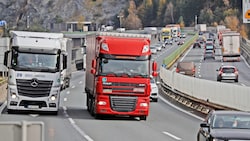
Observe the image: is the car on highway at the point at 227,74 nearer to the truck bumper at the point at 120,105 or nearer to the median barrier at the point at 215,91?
the median barrier at the point at 215,91

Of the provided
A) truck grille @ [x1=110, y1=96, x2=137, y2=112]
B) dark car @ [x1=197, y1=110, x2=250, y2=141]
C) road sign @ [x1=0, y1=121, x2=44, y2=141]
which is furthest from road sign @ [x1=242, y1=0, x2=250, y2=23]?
road sign @ [x1=0, y1=121, x2=44, y2=141]

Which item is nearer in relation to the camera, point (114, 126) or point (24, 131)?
point (24, 131)

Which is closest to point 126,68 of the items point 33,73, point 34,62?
point 33,73

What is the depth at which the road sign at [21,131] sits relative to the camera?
5414 mm

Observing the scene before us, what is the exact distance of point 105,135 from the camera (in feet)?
67.8

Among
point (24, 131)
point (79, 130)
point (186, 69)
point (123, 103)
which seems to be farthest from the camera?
point (186, 69)

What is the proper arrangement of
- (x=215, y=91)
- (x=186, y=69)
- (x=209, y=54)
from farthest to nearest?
(x=209, y=54) → (x=186, y=69) → (x=215, y=91)

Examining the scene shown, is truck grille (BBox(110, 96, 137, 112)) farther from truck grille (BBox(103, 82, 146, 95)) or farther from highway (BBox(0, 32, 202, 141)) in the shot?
highway (BBox(0, 32, 202, 141))

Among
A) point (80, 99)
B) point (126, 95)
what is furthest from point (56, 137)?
point (80, 99)

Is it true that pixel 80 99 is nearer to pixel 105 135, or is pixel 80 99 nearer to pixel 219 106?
pixel 219 106

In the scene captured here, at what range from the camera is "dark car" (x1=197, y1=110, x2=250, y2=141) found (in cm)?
1289

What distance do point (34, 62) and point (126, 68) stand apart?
155 inches

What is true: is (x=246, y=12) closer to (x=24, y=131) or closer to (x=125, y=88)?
(x=125, y=88)

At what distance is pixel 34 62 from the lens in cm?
2719
